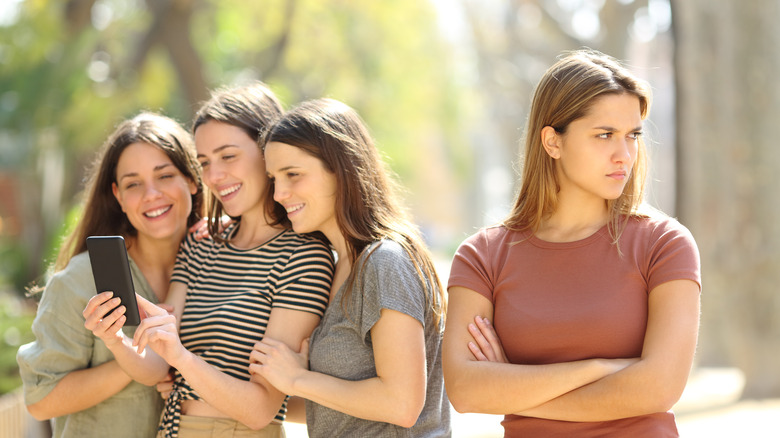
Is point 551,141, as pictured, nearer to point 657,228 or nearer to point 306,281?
point 657,228

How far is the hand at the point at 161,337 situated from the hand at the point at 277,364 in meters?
0.26

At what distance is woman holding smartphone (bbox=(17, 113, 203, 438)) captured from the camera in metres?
3.39

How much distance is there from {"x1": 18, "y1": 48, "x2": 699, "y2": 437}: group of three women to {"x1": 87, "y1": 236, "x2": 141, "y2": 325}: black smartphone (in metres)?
0.04

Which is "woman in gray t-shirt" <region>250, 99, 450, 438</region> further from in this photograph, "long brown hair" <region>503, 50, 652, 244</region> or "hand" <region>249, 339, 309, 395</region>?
"long brown hair" <region>503, 50, 652, 244</region>

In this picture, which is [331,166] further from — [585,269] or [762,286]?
[762,286]

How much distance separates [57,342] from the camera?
3410mm

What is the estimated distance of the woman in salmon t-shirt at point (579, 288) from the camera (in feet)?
8.77

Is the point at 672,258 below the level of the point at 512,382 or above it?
above

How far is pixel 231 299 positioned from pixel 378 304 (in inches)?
25.7

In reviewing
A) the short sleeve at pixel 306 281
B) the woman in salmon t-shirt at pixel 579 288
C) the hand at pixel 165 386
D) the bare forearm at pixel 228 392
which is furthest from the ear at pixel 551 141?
the hand at pixel 165 386

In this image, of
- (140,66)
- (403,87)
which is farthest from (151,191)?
(403,87)

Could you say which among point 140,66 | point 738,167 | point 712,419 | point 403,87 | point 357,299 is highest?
point 403,87

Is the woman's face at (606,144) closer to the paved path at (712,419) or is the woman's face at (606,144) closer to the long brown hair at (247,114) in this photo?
the long brown hair at (247,114)

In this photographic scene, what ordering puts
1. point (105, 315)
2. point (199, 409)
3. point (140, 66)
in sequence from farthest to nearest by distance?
point (140, 66), point (199, 409), point (105, 315)
